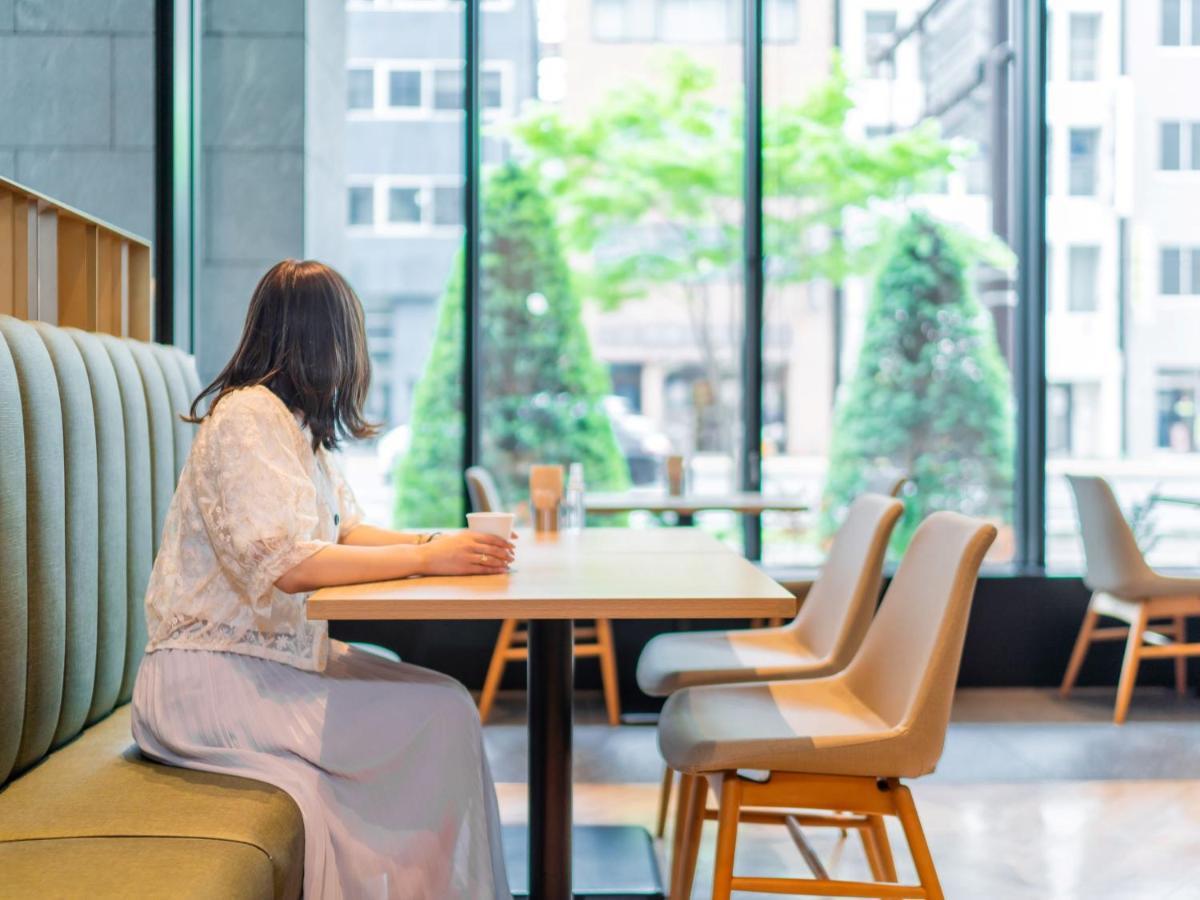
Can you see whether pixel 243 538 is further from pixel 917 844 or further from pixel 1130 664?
pixel 1130 664

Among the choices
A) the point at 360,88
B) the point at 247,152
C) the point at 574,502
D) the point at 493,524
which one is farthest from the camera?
the point at 360,88

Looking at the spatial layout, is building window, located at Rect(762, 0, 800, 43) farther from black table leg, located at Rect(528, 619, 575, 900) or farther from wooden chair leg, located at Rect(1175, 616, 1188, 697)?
black table leg, located at Rect(528, 619, 575, 900)

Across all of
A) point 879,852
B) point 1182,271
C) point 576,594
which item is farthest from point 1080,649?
point 576,594

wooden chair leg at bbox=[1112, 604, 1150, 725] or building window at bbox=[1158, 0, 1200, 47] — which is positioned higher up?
building window at bbox=[1158, 0, 1200, 47]

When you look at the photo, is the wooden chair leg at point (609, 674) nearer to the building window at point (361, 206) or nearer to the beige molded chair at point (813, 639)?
the beige molded chair at point (813, 639)

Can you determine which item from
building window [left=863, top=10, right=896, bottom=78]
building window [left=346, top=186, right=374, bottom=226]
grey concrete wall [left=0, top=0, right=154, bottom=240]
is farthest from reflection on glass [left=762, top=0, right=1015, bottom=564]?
grey concrete wall [left=0, top=0, right=154, bottom=240]

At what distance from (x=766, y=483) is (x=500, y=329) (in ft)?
4.16

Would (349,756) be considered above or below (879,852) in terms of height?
above

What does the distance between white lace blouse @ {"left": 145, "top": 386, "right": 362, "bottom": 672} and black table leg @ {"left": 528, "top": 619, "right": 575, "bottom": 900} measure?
438 millimetres

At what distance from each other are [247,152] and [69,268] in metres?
2.01

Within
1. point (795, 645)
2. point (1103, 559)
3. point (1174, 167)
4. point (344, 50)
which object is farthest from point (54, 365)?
point (1174, 167)

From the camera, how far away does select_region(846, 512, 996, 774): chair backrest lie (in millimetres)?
1966

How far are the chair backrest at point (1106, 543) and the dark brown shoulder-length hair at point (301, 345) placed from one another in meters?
3.19

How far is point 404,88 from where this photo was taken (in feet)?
16.0
